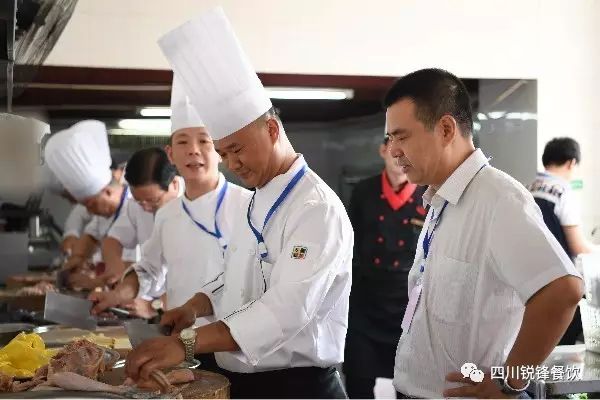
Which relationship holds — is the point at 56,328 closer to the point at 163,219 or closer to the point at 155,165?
the point at 163,219

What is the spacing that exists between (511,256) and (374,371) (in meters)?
1.88

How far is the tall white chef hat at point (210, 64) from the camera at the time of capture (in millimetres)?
1644

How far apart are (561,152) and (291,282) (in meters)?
1.55

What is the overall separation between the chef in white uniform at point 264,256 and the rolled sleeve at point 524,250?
1.07 ft

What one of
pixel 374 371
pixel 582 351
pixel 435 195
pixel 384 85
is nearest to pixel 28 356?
pixel 435 195

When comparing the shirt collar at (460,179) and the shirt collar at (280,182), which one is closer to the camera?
the shirt collar at (460,179)

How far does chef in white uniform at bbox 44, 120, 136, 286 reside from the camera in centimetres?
306

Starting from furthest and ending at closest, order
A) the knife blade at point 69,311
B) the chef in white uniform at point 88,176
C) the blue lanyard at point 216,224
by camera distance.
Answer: the chef in white uniform at point 88,176 → the blue lanyard at point 216,224 → the knife blade at point 69,311

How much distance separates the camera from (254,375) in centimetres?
153

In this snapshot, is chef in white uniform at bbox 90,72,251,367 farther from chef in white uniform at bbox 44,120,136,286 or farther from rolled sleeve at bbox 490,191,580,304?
rolled sleeve at bbox 490,191,580,304

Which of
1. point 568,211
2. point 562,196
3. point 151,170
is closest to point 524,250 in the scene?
point 568,211

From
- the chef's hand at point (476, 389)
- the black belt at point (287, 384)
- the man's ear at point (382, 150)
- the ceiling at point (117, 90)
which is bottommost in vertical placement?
the black belt at point (287, 384)

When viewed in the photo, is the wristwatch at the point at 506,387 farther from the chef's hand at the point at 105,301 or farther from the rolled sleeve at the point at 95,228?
the rolled sleeve at the point at 95,228

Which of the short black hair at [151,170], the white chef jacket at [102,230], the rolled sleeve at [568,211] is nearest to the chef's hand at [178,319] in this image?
the rolled sleeve at [568,211]
